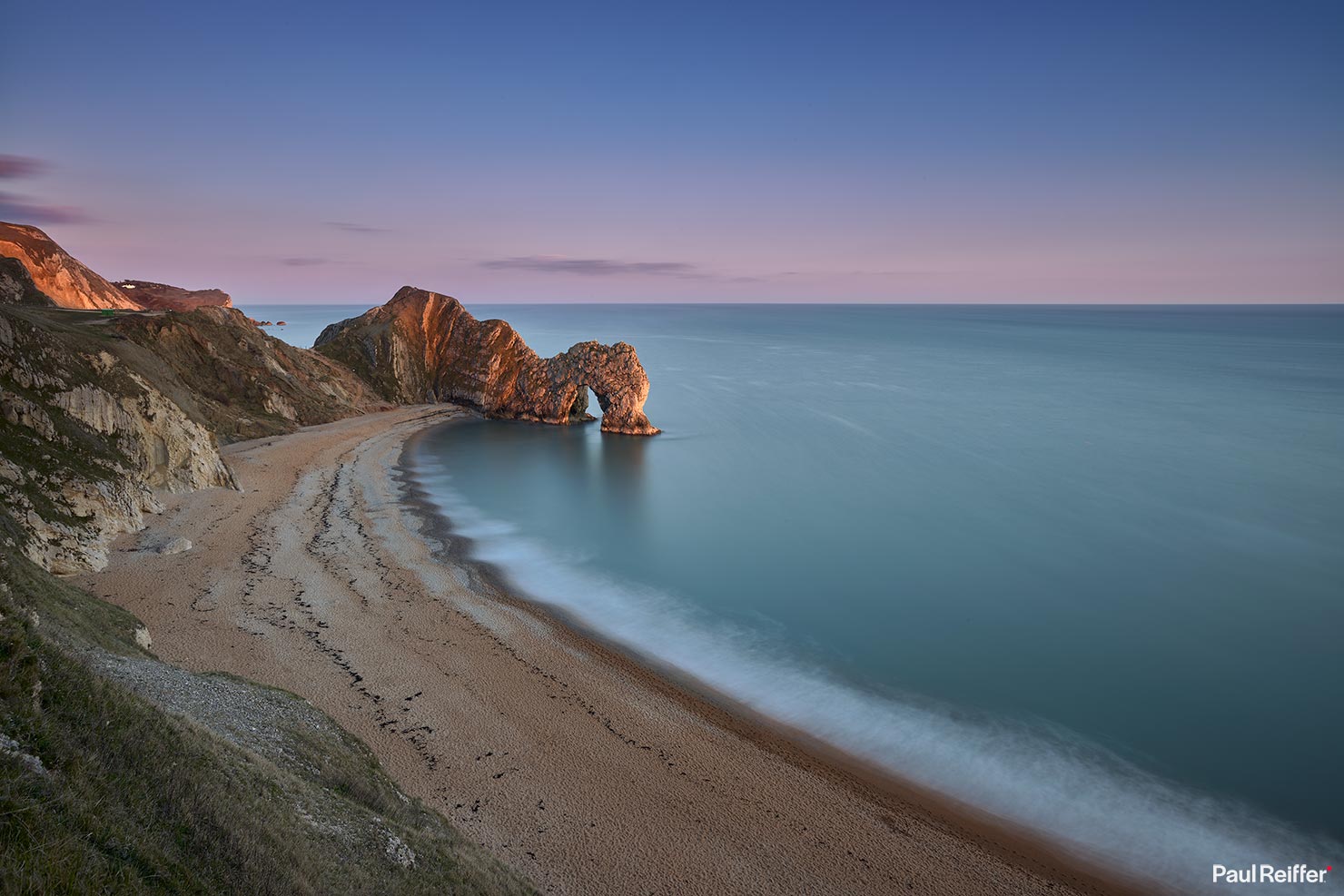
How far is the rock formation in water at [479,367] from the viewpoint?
62250 millimetres

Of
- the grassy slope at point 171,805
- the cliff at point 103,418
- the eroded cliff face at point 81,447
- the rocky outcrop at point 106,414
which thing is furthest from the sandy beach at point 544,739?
the grassy slope at point 171,805

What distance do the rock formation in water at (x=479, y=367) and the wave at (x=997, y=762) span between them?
123 ft

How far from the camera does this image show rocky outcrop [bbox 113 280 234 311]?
106 metres

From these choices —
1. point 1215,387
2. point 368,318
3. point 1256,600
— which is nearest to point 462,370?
point 368,318

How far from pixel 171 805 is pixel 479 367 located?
67.7 meters

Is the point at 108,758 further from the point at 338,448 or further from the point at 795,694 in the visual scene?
the point at 338,448

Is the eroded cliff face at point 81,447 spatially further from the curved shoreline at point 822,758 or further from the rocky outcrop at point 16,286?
the rocky outcrop at point 16,286

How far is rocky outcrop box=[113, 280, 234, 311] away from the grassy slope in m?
115

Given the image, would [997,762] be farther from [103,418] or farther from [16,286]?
[16,286]

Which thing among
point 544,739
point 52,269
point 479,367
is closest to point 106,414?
point 544,739

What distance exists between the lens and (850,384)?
88.9 meters

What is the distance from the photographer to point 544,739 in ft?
52.7

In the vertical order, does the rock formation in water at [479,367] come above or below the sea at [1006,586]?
above

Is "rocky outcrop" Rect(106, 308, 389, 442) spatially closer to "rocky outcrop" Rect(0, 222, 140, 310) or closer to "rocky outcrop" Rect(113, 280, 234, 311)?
"rocky outcrop" Rect(0, 222, 140, 310)
